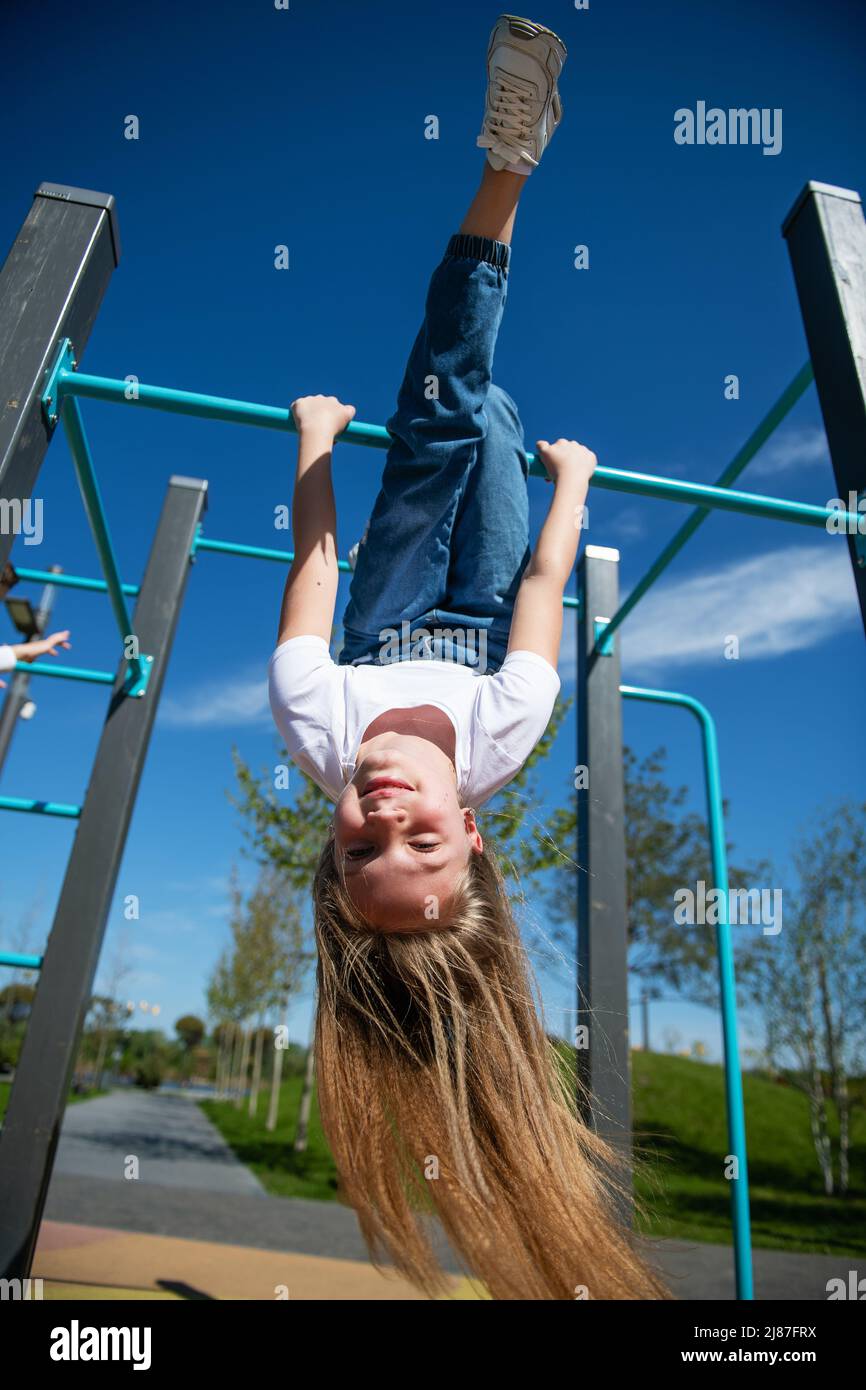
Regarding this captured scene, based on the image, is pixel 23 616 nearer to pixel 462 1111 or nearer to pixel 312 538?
pixel 312 538

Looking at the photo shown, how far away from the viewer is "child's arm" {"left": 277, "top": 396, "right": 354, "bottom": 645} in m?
1.91

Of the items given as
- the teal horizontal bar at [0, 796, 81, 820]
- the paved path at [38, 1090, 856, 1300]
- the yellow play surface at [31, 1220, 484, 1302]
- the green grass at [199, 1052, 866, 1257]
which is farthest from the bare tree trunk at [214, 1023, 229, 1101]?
the teal horizontal bar at [0, 796, 81, 820]

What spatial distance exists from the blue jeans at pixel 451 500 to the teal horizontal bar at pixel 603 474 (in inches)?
4.1

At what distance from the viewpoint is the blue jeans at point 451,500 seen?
2.02 meters

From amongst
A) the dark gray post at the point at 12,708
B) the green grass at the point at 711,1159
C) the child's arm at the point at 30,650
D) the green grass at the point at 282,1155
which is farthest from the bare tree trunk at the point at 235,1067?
the child's arm at the point at 30,650

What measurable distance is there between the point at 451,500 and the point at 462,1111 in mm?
1322

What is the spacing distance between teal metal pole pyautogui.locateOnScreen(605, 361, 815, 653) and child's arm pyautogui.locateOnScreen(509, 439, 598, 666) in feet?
1.25

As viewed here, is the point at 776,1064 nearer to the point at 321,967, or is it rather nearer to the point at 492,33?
the point at 321,967

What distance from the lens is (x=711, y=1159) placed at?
42.5ft

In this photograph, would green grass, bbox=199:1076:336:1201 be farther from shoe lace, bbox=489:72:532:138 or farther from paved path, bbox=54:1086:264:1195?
shoe lace, bbox=489:72:532:138

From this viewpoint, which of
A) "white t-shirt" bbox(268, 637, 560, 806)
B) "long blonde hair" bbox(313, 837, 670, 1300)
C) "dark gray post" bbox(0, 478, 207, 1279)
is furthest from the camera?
"dark gray post" bbox(0, 478, 207, 1279)

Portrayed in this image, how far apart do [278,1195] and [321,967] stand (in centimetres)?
801

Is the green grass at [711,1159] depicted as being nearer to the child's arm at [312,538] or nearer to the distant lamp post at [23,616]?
the distant lamp post at [23,616]

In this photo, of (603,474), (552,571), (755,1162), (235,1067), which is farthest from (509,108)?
(235,1067)
